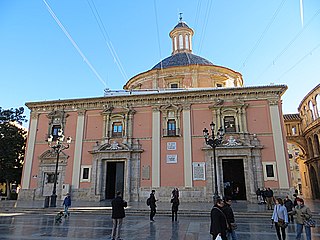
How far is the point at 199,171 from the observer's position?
58.5ft

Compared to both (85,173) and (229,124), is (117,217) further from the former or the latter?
(229,124)

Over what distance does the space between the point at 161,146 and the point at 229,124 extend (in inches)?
220

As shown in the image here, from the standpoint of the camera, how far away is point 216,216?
4.68 meters

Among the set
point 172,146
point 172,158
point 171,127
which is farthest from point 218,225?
point 171,127

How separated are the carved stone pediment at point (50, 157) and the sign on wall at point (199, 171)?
10.4 m

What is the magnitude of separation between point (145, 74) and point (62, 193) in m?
13.5

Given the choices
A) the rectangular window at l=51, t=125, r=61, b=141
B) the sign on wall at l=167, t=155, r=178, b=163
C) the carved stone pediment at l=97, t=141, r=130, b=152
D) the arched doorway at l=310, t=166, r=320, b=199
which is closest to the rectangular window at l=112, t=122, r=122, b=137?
the carved stone pediment at l=97, t=141, r=130, b=152

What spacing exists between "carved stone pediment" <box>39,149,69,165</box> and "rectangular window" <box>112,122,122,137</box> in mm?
4305

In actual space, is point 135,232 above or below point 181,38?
below

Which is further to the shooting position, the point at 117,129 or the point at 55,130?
the point at 55,130

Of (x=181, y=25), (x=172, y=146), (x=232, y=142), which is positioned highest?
(x=181, y=25)

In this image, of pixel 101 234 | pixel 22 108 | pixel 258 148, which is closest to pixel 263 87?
pixel 258 148

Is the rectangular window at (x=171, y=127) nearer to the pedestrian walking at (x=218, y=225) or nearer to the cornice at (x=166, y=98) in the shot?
the cornice at (x=166, y=98)

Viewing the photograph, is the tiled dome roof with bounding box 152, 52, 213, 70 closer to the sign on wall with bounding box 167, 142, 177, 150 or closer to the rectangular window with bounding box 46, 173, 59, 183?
the sign on wall with bounding box 167, 142, 177, 150
